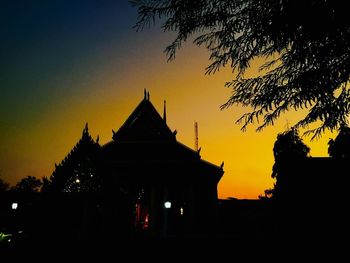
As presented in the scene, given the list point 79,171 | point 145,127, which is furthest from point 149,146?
point 79,171

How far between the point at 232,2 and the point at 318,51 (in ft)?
3.04

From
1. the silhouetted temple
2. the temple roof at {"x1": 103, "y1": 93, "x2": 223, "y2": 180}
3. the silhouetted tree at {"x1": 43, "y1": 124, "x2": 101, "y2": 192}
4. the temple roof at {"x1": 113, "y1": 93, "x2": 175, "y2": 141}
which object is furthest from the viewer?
the temple roof at {"x1": 113, "y1": 93, "x2": 175, "y2": 141}

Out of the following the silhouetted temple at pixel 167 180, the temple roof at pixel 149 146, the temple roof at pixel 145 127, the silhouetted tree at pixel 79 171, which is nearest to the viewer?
the silhouetted tree at pixel 79 171

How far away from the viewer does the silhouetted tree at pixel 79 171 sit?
7.23 meters

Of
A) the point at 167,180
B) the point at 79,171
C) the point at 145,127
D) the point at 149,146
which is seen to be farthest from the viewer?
the point at 145,127

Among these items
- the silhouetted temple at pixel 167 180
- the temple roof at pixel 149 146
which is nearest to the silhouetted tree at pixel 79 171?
the silhouetted temple at pixel 167 180

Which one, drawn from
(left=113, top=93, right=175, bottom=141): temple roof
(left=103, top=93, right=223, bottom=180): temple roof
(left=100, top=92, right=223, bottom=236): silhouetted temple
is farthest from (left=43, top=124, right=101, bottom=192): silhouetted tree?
(left=113, top=93, right=175, bottom=141): temple roof

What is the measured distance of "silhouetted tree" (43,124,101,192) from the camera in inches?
285

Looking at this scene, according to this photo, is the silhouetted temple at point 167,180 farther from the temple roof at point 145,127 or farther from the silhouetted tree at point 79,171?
the silhouetted tree at point 79,171

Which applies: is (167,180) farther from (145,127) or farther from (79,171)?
(79,171)

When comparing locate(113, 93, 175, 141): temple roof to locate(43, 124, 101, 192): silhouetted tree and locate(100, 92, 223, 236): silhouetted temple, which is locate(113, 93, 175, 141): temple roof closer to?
locate(100, 92, 223, 236): silhouetted temple

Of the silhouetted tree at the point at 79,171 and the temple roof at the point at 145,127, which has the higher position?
the temple roof at the point at 145,127

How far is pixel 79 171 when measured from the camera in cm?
737

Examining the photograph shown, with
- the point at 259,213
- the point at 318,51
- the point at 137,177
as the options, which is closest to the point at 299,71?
the point at 318,51
